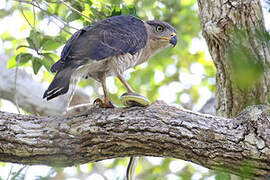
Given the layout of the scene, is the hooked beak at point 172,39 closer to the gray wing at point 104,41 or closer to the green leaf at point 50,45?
the gray wing at point 104,41

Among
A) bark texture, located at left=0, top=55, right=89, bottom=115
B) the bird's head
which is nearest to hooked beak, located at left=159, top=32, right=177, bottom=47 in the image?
the bird's head

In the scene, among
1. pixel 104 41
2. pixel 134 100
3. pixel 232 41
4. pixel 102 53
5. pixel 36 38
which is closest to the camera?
pixel 134 100

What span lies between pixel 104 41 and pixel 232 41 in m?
1.27

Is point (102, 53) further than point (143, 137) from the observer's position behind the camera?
Yes

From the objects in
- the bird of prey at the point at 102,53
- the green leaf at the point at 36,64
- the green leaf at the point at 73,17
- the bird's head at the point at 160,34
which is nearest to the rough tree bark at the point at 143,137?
the bird of prey at the point at 102,53

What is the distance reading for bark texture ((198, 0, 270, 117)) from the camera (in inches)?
152

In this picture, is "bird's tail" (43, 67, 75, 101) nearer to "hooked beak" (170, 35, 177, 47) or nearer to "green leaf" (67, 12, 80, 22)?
"green leaf" (67, 12, 80, 22)

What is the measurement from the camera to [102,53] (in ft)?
12.1

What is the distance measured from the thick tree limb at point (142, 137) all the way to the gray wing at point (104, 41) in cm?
54

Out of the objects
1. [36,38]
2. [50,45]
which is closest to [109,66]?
[50,45]

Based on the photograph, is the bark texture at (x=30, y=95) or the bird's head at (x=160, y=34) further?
the bark texture at (x=30, y=95)

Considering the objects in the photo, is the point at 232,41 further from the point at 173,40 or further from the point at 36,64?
the point at 36,64

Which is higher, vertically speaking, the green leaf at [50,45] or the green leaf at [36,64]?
the green leaf at [50,45]

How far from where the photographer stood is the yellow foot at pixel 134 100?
3.49m
